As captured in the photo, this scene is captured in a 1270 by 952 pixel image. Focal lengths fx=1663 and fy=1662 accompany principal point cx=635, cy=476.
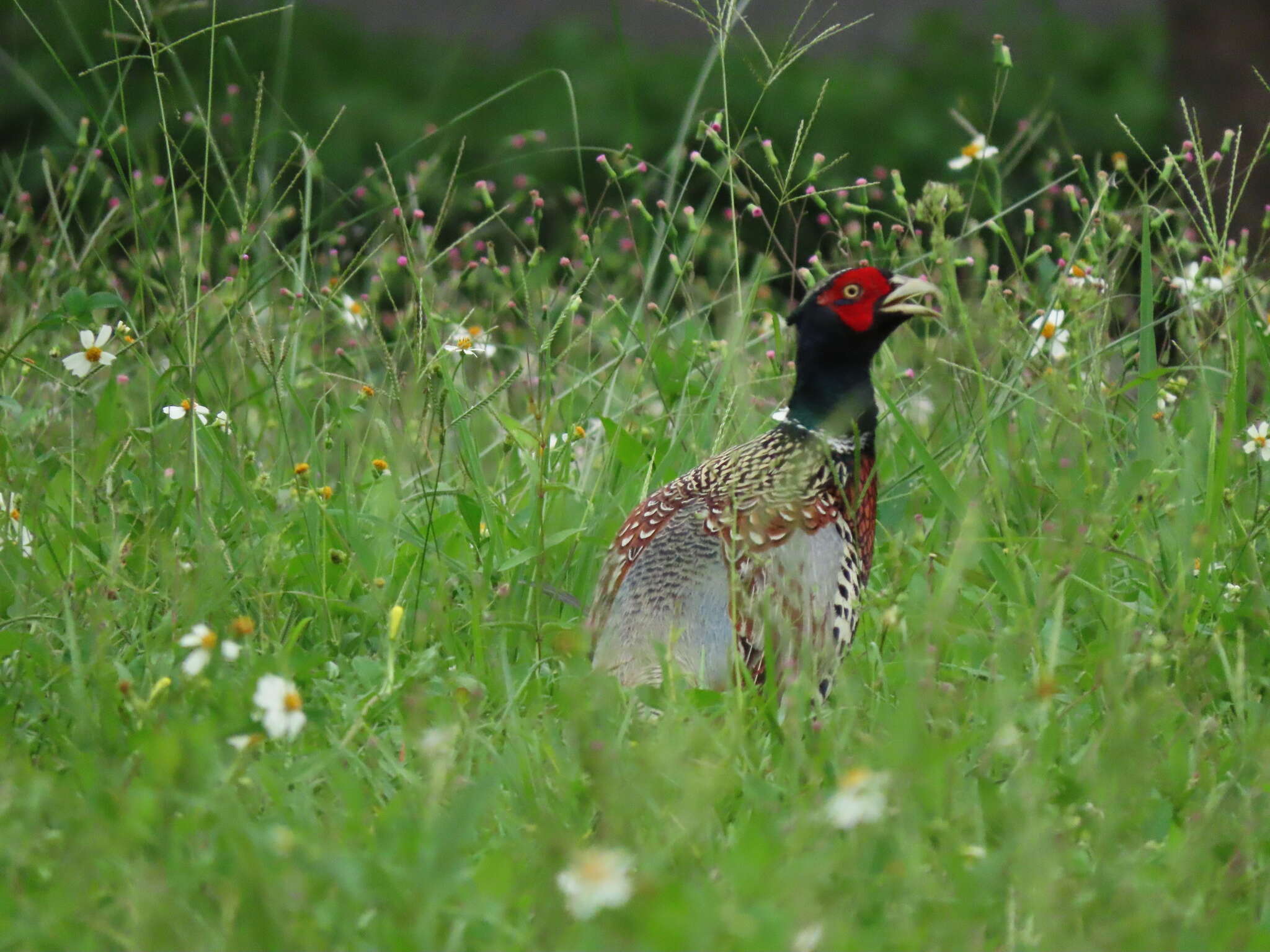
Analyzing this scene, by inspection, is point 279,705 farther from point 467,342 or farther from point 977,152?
point 977,152

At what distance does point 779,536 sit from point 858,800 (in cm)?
141

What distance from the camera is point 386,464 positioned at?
4168mm

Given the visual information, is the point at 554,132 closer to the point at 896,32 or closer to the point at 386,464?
the point at 896,32

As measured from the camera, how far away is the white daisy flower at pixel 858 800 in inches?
79.7

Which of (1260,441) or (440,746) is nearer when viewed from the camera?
(440,746)

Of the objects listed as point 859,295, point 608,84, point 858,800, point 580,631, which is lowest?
point 608,84

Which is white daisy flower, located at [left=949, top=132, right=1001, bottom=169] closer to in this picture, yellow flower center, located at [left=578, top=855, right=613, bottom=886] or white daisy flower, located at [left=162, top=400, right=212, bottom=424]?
white daisy flower, located at [left=162, top=400, right=212, bottom=424]

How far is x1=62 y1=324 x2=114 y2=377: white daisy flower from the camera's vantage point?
379cm

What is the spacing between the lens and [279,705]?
2445 millimetres

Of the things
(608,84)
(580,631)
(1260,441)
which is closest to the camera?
(580,631)

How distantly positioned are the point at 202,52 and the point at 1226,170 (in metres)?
6.71

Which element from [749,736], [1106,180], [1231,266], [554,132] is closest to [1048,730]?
[749,736]

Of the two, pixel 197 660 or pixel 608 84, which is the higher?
pixel 197 660

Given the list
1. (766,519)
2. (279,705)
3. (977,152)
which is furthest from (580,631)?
(977,152)
